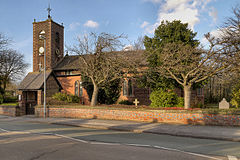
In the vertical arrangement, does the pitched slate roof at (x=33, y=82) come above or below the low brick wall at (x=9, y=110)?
above

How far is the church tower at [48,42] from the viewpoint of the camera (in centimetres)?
3581

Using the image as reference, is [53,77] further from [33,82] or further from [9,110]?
[9,110]

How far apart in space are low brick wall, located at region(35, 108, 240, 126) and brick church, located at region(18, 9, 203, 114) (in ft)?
11.7

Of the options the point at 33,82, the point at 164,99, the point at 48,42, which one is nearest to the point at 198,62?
the point at 164,99

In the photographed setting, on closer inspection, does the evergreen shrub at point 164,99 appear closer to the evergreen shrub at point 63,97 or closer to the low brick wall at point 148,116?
the low brick wall at point 148,116

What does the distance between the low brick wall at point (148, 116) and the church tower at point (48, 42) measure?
15.5m

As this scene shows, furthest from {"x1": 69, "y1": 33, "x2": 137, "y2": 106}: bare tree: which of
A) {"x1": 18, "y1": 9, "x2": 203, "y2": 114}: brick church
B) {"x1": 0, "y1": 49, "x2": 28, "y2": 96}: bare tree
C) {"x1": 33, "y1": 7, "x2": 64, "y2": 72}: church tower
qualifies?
{"x1": 0, "y1": 49, "x2": 28, "y2": 96}: bare tree

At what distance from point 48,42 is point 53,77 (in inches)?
463

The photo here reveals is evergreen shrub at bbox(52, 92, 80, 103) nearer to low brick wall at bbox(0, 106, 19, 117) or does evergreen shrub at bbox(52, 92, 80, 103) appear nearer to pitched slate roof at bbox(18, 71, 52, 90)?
pitched slate roof at bbox(18, 71, 52, 90)

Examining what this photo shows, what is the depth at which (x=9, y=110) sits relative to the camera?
24875mm

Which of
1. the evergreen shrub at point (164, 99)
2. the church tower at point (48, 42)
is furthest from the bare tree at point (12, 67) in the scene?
the evergreen shrub at point (164, 99)

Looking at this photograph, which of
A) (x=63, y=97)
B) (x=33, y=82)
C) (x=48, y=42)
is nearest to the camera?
(x=33, y=82)

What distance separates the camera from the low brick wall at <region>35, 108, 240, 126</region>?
1434cm

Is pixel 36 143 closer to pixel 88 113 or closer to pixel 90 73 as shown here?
pixel 88 113
